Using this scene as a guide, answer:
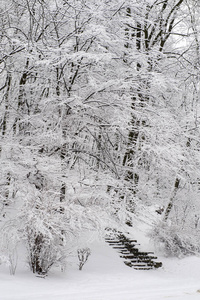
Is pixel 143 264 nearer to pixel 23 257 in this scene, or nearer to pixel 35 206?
pixel 23 257

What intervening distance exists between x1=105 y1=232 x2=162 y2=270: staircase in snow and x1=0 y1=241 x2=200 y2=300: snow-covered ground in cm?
28

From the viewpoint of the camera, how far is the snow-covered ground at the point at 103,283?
21.0ft

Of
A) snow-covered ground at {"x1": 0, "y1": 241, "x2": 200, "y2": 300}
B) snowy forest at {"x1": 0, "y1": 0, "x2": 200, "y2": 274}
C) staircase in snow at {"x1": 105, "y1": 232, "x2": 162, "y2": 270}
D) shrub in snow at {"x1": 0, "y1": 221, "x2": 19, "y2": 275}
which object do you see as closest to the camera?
snow-covered ground at {"x1": 0, "y1": 241, "x2": 200, "y2": 300}

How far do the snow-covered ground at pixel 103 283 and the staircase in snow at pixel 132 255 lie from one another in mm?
285

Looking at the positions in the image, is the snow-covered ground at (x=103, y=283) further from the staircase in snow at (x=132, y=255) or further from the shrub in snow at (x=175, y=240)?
the shrub in snow at (x=175, y=240)

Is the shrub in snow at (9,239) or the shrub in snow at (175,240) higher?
the shrub in snow at (9,239)

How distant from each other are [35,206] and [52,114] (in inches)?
114

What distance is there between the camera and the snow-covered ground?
6.40m

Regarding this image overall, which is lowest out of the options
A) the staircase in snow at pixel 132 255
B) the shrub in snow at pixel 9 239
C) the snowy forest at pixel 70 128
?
the staircase in snow at pixel 132 255

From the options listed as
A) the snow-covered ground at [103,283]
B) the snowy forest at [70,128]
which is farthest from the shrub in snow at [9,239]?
the snow-covered ground at [103,283]

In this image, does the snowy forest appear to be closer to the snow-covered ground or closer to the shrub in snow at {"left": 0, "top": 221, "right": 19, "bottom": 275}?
the shrub in snow at {"left": 0, "top": 221, "right": 19, "bottom": 275}

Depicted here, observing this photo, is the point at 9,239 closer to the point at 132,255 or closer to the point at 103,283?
the point at 103,283

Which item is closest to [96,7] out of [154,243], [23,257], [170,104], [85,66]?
[85,66]

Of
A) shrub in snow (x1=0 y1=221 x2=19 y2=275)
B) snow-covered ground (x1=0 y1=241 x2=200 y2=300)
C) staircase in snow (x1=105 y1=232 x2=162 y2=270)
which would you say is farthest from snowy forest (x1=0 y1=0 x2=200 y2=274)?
staircase in snow (x1=105 y1=232 x2=162 y2=270)
